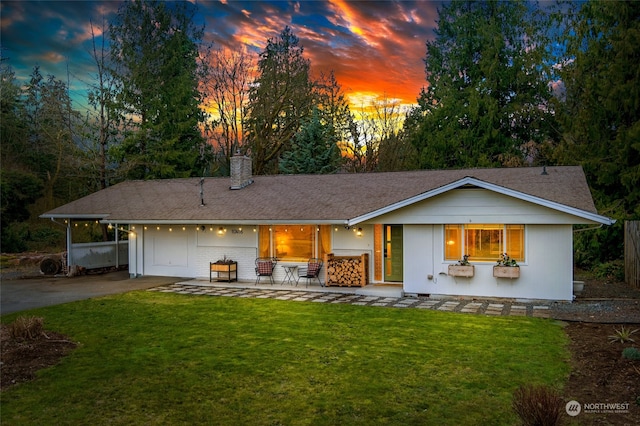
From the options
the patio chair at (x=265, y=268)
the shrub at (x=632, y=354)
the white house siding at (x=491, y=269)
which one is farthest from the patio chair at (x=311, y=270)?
the shrub at (x=632, y=354)

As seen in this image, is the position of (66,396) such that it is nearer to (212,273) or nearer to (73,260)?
(212,273)

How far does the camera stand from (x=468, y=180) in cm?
1156

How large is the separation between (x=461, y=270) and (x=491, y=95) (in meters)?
17.6

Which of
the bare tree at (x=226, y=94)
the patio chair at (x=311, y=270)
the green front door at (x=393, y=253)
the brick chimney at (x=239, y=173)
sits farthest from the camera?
the bare tree at (x=226, y=94)

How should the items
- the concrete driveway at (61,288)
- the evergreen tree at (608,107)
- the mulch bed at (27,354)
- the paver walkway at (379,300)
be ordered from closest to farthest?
the mulch bed at (27,354)
the paver walkway at (379,300)
the concrete driveway at (61,288)
the evergreen tree at (608,107)

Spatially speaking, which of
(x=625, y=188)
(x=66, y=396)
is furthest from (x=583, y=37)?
(x=66, y=396)

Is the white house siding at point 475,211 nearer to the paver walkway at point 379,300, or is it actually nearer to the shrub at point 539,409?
the paver walkway at point 379,300

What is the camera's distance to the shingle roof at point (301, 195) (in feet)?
43.9

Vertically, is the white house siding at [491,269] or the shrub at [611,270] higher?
the white house siding at [491,269]

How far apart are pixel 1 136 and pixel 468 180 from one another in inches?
1091

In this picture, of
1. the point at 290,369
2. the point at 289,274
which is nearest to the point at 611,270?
the point at 289,274

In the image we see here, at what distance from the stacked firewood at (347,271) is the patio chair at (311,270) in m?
0.31

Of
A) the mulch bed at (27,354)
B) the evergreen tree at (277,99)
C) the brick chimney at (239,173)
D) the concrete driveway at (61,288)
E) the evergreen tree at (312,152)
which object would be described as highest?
the evergreen tree at (277,99)

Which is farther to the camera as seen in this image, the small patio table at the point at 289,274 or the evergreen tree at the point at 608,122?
the evergreen tree at the point at 608,122
